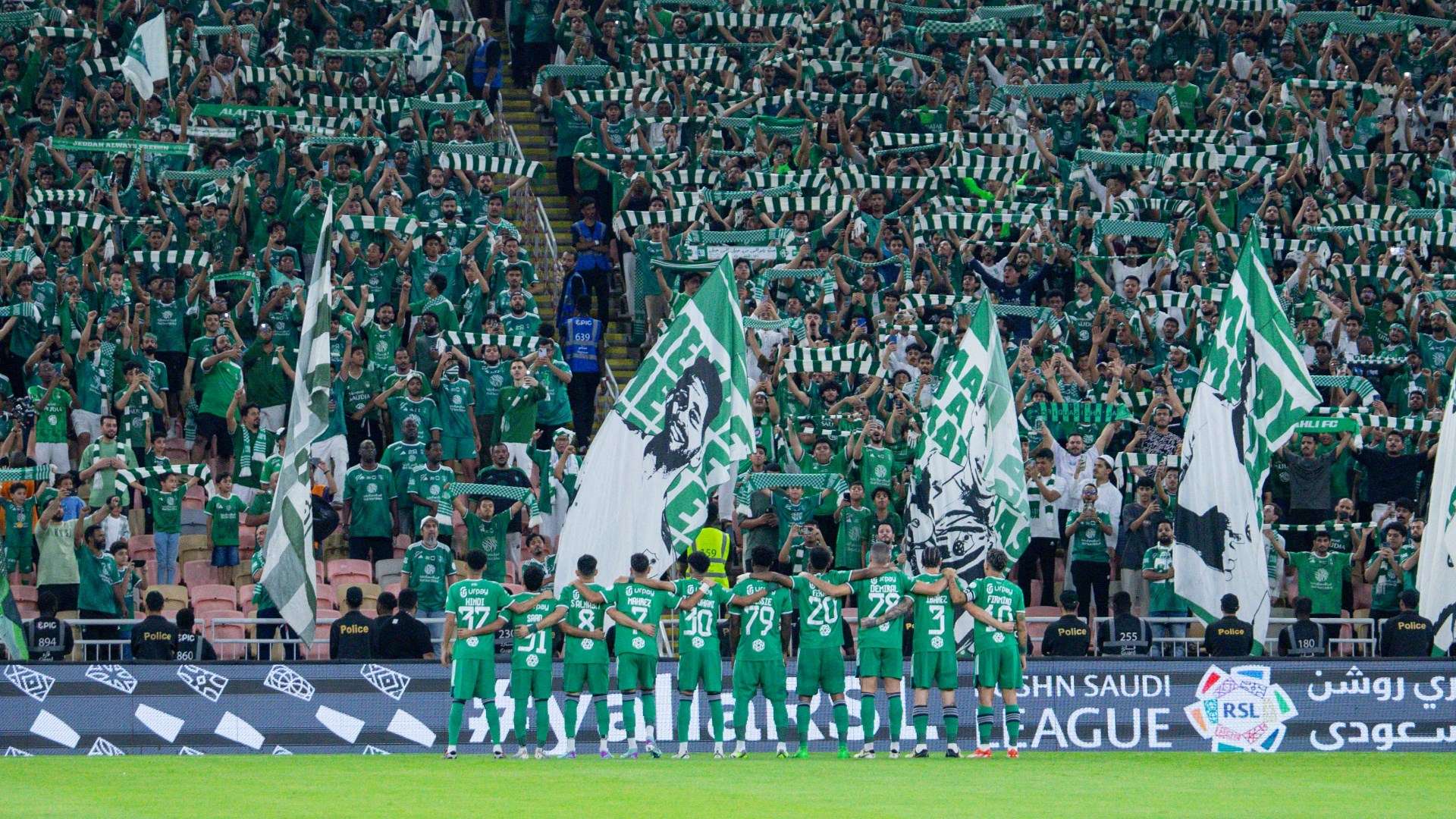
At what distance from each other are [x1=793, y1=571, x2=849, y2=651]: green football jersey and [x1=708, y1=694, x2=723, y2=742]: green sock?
→ 85 centimetres

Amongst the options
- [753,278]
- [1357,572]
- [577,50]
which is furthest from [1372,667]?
[577,50]

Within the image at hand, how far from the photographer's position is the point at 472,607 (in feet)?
62.4

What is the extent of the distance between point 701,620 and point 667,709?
167cm

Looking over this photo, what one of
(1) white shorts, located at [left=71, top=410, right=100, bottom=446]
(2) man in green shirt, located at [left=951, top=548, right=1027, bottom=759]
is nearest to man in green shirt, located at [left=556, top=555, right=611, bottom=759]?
(2) man in green shirt, located at [left=951, top=548, right=1027, bottom=759]

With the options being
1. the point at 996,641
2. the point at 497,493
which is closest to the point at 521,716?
the point at 996,641

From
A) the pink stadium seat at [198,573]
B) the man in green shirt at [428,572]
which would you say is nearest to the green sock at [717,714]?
the man in green shirt at [428,572]

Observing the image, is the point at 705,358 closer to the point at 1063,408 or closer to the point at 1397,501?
the point at 1063,408

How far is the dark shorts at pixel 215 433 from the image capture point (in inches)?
989

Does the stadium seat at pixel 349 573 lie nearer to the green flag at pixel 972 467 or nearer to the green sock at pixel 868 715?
the green flag at pixel 972 467

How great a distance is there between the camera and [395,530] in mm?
24422

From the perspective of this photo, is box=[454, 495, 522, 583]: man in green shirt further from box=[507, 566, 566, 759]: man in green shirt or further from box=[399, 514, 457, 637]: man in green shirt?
box=[507, 566, 566, 759]: man in green shirt

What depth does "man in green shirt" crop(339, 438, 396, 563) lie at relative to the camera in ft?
77.8

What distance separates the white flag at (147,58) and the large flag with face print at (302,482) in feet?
32.3

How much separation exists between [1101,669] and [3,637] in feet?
33.9
